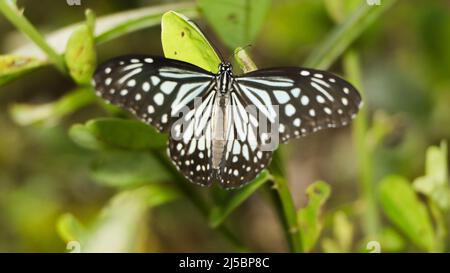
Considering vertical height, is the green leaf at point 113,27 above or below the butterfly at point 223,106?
above

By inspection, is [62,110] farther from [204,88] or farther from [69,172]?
[69,172]

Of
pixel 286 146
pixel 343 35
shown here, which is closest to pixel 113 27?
pixel 343 35

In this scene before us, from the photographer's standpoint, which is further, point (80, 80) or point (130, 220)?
point (130, 220)

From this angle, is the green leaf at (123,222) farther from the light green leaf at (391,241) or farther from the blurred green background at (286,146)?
the light green leaf at (391,241)

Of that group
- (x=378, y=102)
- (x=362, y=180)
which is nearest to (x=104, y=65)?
(x=362, y=180)

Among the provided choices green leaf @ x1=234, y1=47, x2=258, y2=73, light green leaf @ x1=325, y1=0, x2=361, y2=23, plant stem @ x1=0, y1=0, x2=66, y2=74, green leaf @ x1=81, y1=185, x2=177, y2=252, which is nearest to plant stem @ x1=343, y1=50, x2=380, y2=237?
light green leaf @ x1=325, y1=0, x2=361, y2=23

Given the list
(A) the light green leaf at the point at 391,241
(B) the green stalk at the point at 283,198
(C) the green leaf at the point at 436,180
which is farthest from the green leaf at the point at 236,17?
→ (A) the light green leaf at the point at 391,241
